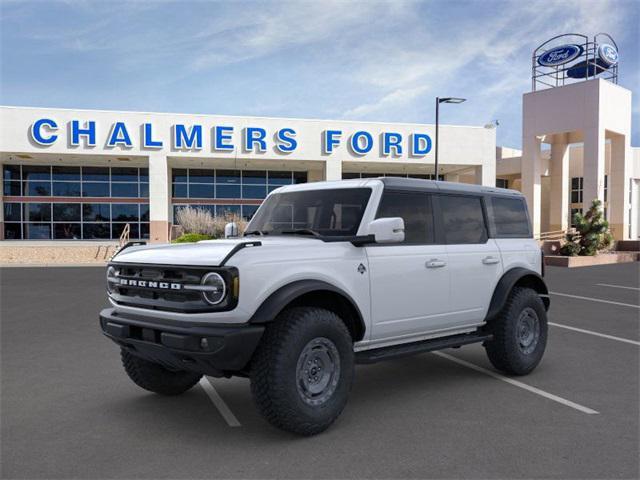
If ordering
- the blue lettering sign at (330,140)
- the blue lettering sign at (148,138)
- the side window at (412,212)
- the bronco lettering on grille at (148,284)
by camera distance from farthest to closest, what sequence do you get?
the blue lettering sign at (330,140) < the blue lettering sign at (148,138) < the side window at (412,212) < the bronco lettering on grille at (148,284)

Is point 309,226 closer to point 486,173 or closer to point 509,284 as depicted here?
point 509,284

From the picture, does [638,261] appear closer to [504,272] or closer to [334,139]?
[334,139]

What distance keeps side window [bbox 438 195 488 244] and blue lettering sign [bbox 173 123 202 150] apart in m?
26.0

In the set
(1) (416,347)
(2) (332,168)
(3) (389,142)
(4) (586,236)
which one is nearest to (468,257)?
(1) (416,347)

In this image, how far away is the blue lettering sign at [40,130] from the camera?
29.0m

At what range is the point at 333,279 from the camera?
15.0 feet

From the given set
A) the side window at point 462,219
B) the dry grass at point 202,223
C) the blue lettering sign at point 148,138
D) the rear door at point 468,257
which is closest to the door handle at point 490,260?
the rear door at point 468,257

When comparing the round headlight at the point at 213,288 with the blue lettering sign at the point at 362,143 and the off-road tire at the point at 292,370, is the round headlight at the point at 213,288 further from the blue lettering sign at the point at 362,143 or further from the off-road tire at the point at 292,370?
the blue lettering sign at the point at 362,143

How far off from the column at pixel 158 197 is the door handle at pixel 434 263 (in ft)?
87.5

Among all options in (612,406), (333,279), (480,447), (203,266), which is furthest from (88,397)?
(612,406)

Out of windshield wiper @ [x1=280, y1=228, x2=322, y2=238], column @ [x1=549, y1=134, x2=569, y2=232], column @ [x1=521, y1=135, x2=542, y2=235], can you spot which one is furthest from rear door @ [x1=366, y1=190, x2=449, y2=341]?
column @ [x1=549, y1=134, x2=569, y2=232]

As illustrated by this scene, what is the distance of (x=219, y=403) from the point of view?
17.4 feet

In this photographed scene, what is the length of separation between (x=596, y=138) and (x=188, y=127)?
22.1 m

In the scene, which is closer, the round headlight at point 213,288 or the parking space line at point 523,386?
the round headlight at point 213,288
